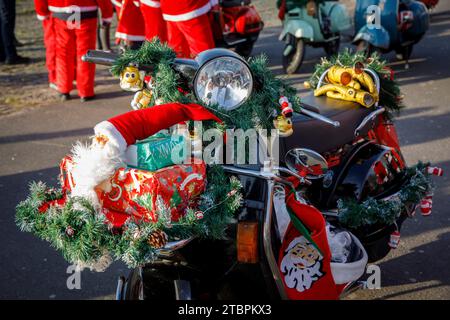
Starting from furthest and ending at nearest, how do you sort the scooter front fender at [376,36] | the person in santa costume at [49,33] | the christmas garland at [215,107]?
the scooter front fender at [376,36] → the person in santa costume at [49,33] → the christmas garland at [215,107]

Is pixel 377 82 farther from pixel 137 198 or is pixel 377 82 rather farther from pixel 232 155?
pixel 137 198

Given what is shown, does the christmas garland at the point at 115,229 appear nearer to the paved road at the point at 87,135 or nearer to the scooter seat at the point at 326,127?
the scooter seat at the point at 326,127

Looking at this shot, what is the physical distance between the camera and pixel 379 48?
744 cm

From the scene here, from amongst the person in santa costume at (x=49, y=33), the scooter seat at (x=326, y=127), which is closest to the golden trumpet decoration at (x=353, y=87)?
the scooter seat at (x=326, y=127)

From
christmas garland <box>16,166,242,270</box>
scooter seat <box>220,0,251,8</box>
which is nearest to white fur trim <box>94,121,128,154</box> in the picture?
christmas garland <box>16,166,242,270</box>

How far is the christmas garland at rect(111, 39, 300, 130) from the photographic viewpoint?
2.46 metres

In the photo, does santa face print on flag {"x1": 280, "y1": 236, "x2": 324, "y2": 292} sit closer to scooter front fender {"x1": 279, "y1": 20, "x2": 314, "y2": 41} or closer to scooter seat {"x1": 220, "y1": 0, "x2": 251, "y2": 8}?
scooter front fender {"x1": 279, "y1": 20, "x2": 314, "y2": 41}

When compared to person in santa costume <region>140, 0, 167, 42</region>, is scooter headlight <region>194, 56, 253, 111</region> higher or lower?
higher

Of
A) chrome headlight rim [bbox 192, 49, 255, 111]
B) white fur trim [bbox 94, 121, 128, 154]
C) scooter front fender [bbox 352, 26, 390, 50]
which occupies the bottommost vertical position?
scooter front fender [bbox 352, 26, 390, 50]

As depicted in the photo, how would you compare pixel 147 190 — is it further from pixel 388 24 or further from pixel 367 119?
pixel 388 24

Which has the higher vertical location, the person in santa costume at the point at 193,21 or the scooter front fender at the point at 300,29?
the person in santa costume at the point at 193,21

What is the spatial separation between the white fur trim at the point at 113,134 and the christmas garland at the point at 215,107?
438 mm

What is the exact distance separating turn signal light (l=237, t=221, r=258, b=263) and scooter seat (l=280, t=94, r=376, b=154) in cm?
47

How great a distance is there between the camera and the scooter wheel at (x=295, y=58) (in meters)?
7.68
